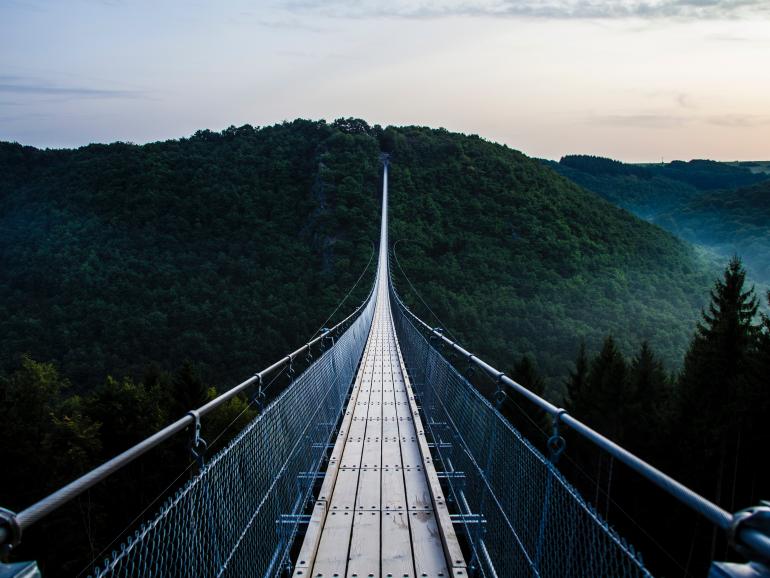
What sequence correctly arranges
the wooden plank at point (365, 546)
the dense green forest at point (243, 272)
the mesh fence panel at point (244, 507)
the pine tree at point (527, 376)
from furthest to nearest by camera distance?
1. the pine tree at point (527, 376)
2. the dense green forest at point (243, 272)
3. the wooden plank at point (365, 546)
4. the mesh fence panel at point (244, 507)

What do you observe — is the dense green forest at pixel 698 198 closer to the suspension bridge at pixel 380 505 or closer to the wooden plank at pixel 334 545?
the suspension bridge at pixel 380 505

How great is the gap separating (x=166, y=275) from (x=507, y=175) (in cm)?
3342

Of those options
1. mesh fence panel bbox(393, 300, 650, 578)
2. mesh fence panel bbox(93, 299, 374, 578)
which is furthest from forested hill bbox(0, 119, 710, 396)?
mesh fence panel bbox(393, 300, 650, 578)

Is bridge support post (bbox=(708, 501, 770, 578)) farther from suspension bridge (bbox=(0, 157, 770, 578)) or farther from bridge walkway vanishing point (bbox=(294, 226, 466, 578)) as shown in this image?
bridge walkway vanishing point (bbox=(294, 226, 466, 578))

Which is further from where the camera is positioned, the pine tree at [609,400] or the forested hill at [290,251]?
the forested hill at [290,251]

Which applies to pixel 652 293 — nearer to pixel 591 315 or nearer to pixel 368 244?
pixel 591 315

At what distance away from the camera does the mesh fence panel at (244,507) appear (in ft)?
5.52

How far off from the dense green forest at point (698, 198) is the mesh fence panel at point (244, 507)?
2285 inches

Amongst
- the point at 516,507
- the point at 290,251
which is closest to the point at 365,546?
the point at 516,507

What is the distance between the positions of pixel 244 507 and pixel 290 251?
4605 cm

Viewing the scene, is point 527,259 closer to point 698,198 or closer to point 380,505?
point 380,505

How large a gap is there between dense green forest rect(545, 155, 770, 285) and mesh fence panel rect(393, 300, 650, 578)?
57.5m

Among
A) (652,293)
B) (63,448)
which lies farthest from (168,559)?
(652,293)

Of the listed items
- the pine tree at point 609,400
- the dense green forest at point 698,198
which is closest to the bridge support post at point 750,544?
the pine tree at point 609,400
